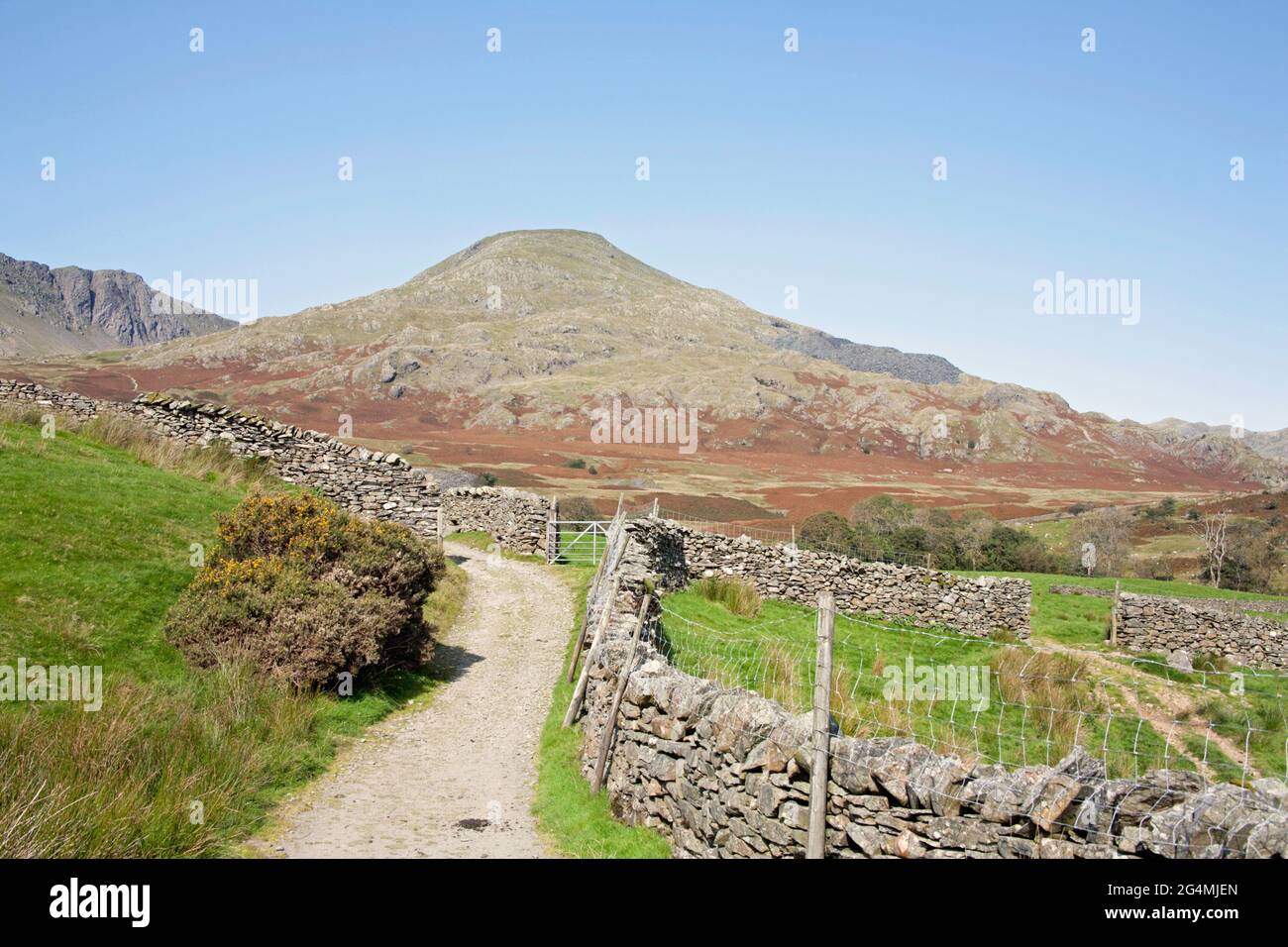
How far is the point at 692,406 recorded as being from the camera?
398 feet

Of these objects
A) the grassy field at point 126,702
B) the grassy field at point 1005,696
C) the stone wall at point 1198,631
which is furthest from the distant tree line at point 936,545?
the grassy field at point 126,702

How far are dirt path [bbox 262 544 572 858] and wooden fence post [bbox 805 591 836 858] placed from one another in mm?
3101

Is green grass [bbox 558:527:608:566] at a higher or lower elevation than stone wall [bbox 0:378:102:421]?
lower

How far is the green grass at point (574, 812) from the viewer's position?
26.2 feet

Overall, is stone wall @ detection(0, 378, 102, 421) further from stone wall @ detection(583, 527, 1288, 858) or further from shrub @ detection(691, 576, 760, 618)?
stone wall @ detection(583, 527, 1288, 858)

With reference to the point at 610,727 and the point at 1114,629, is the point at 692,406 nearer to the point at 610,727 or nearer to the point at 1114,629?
the point at 1114,629

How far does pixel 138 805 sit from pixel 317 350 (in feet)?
503

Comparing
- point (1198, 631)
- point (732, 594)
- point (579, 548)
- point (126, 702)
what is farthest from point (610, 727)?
point (1198, 631)

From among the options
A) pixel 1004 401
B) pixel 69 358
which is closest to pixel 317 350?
pixel 69 358

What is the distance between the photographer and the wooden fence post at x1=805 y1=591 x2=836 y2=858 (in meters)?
6.14

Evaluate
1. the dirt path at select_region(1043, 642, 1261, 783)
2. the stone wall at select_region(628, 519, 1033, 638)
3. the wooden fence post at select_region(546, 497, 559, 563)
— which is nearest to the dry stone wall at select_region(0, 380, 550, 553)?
the wooden fence post at select_region(546, 497, 559, 563)
